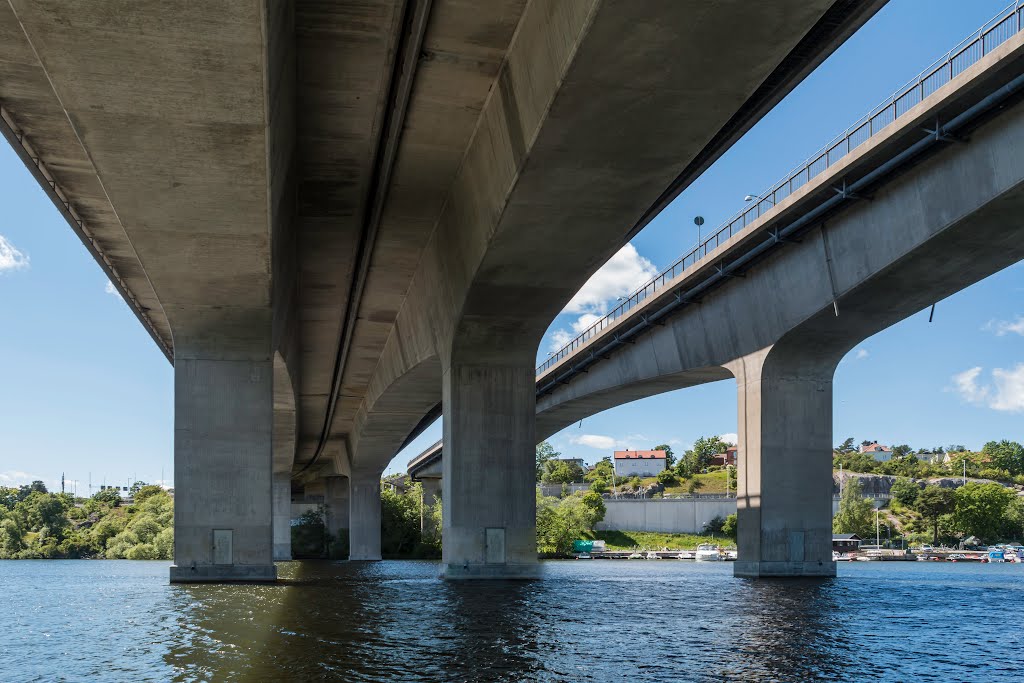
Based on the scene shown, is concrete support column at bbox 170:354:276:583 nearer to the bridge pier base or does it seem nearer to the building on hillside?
the bridge pier base

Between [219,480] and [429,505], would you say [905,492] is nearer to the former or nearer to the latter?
[429,505]

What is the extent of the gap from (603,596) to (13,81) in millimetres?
19030

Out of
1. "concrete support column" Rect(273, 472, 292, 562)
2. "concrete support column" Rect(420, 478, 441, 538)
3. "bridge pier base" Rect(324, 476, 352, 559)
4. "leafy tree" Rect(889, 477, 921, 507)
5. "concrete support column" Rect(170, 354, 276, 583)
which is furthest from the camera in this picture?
"leafy tree" Rect(889, 477, 921, 507)

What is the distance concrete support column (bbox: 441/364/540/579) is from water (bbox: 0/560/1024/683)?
2106 millimetres

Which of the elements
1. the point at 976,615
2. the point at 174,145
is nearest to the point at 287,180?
the point at 174,145

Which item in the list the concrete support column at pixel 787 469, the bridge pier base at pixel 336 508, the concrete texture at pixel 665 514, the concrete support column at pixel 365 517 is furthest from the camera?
the concrete texture at pixel 665 514

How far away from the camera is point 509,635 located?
695 inches

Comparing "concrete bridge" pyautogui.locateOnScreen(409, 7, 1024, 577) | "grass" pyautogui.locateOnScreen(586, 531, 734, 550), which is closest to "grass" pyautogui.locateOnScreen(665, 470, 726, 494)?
"grass" pyautogui.locateOnScreen(586, 531, 734, 550)

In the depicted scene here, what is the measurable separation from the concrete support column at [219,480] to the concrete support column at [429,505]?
2433 inches

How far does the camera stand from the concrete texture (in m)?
116

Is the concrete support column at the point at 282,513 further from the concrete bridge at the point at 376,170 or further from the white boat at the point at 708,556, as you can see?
the concrete bridge at the point at 376,170

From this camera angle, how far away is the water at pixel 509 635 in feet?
44.6

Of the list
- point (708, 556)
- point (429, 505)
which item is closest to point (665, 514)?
point (429, 505)

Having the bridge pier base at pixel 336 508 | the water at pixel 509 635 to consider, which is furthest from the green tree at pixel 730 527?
the water at pixel 509 635
